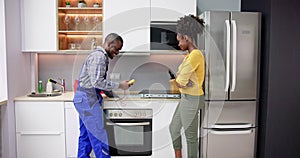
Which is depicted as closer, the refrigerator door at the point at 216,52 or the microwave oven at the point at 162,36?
the refrigerator door at the point at 216,52

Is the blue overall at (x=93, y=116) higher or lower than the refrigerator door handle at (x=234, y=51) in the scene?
lower

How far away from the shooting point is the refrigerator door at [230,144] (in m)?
2.58

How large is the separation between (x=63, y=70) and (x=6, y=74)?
726mm

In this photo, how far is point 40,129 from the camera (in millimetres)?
2643

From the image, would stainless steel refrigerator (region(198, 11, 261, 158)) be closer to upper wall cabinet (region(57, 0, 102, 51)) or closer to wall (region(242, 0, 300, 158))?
wall (region(242, 0, 300, 158))

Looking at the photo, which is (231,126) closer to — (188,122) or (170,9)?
(188,122)

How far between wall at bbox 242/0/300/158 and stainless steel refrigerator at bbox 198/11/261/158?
0.28 feet

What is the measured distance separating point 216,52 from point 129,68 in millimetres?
1089

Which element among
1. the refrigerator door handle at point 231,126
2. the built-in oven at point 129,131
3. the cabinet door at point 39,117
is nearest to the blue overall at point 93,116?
the built-in oven at point 129,131

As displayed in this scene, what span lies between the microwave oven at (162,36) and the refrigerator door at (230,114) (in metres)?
0.69

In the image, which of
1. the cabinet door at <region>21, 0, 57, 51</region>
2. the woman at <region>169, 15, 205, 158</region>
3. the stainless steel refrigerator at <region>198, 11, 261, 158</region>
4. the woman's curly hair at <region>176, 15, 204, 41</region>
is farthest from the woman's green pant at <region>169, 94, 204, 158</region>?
the cabinet door at <region>21, 0, 57, 51</region>

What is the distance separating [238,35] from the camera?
249cm

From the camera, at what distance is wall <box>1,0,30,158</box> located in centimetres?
253

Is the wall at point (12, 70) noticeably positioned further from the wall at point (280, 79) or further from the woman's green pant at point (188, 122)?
the wall at point (280, 79)
